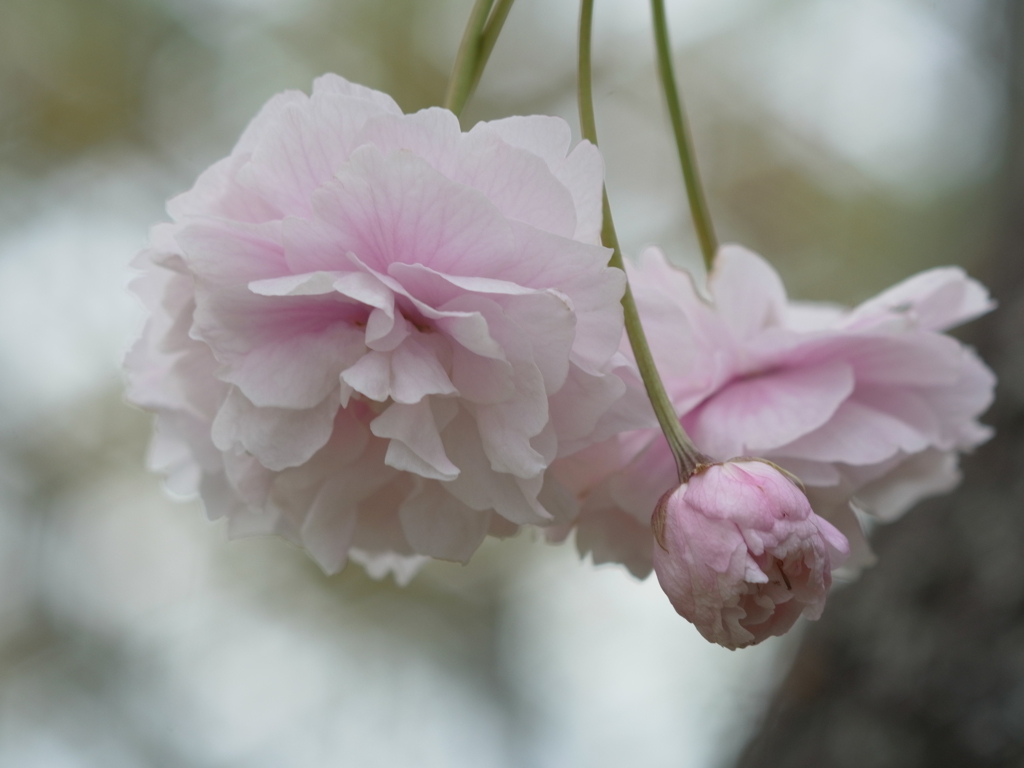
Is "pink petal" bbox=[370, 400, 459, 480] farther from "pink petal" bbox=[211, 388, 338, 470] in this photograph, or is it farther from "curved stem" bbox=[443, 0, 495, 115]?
"curved stem" bbox=[443, 0, 495, 115]

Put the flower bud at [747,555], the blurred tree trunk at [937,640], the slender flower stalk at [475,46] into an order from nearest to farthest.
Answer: the flower bud at [747,555] < the slender flower stalk at [475,46] < the blurred tree trunk at [937,640]

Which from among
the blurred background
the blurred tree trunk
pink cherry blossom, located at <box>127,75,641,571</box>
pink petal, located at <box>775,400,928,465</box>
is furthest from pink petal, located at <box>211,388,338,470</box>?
the blurred background

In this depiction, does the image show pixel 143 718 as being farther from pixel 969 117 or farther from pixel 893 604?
pixel 969 117

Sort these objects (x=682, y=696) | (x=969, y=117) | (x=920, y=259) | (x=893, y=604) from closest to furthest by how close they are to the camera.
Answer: (x=893, y=604) < (x=682, y=696) < (x=969, y=117) < (x=920, y=259)

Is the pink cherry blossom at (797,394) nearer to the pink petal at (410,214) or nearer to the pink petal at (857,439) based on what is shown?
the pink petal at (857,439)

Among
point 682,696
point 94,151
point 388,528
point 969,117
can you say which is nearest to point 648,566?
point 388,528

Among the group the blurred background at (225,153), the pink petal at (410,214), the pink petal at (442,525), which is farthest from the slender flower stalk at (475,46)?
the blurred background at (225,153)

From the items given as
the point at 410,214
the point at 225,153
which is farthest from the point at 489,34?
the point at 225,153
